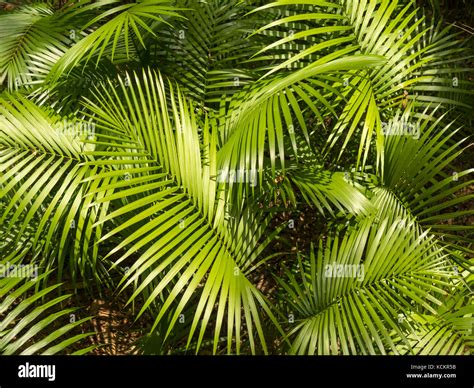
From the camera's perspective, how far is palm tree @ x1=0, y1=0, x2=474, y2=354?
4.83 ft

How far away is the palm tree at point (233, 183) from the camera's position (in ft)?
4.83

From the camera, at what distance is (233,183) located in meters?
1.62

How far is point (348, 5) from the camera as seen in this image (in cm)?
188

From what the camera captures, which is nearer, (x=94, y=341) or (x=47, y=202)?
(x=47, y=202)

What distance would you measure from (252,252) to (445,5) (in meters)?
1.99

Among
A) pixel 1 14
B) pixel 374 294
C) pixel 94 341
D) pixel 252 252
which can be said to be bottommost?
pixel 94 341

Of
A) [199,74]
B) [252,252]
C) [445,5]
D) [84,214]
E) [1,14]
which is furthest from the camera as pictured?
[445,5]

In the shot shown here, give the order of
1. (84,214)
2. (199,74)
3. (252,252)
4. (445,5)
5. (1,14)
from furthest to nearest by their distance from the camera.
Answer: (445,5)
(1,14)
(199,74)
(252,252)
(84,214)

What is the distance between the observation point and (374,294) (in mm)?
1533
